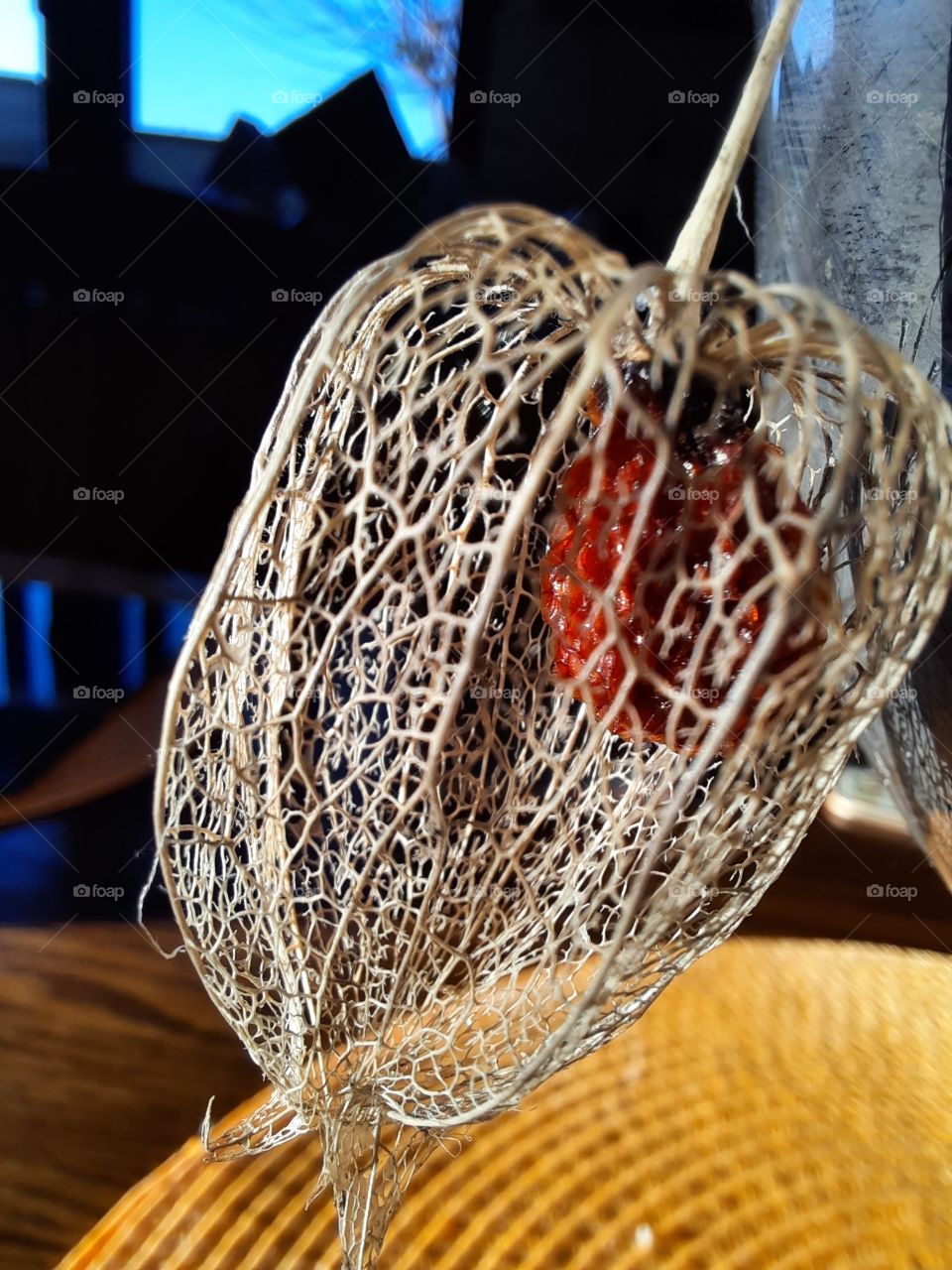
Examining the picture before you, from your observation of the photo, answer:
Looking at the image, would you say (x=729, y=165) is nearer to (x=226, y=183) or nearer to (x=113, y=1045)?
(x=226, y=183)

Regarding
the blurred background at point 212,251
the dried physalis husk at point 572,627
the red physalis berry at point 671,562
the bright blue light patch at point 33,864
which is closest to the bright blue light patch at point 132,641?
the blurred background at point 212,251

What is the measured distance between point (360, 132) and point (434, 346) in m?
0.36

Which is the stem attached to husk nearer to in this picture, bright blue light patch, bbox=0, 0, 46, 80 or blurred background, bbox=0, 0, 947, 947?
blurred background, bbox=0, 0, 947, 947

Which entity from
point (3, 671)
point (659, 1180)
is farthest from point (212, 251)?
point (659, 1180)

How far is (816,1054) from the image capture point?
2.10 feet

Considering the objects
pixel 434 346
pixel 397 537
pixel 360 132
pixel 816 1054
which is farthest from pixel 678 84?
pixel 816 1054

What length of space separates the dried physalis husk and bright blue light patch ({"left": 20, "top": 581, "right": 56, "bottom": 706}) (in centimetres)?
37

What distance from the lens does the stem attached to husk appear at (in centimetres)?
35

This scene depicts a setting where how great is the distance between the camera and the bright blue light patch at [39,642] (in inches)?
30.7

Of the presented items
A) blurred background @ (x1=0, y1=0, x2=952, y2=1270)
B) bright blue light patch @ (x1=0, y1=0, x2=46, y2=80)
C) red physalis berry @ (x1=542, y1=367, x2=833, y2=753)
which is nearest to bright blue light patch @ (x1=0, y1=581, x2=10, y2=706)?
blurred background @ (x1=0, y1=0, x2=952, y2=1270)

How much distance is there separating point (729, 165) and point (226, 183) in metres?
0.45

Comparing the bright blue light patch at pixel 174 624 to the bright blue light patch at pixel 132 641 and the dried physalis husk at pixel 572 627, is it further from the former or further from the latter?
the dried physalis husk at pixel 572 627

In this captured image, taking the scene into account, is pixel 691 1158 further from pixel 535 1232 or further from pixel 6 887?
pixel 6 887

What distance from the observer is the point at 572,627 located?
1.33ft
